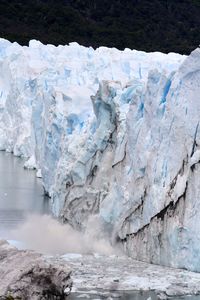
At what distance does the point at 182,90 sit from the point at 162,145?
0.75 m

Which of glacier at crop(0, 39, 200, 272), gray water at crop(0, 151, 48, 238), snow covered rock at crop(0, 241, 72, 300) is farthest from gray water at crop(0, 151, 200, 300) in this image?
snow covered rock at crop(0, 241, 72, 300)

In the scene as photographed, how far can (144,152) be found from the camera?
36.8ft

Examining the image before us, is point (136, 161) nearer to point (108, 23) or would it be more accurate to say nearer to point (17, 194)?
point (17, 194)

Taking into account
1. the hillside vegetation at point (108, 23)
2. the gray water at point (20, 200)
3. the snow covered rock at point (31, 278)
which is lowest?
the snow covered rock at point (31, 278)

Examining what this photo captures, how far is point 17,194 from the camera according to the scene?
58.9 feet

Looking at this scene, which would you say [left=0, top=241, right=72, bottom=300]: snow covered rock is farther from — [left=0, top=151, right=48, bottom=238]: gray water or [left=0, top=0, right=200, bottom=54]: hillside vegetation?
[left=0, top=0, right=200, bottom=54]: hillside vegetation

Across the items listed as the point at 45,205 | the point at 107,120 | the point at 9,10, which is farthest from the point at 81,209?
the point at 9,10

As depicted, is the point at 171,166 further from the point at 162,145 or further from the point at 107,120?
the point at 107,120

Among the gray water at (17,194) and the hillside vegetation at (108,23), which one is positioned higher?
the hillside vegetation at (108,23)

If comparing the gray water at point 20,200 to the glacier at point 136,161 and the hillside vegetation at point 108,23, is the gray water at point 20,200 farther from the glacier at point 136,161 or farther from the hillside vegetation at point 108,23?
the hillside vegetation at point 108,23

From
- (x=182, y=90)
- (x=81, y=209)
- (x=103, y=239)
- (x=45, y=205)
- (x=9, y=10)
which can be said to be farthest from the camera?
(x=9, y=10)

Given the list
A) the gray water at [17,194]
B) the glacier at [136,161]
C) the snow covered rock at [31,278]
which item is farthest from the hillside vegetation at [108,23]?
the snow covered rock at [31,278]

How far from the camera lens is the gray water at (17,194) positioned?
47.8 ft

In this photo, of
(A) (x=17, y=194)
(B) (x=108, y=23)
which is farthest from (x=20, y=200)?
(B) (x=108, y=23)
